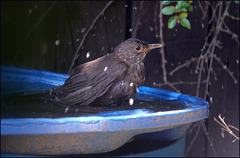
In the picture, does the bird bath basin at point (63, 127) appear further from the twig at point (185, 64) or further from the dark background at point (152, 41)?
the twig at point (185, 64)

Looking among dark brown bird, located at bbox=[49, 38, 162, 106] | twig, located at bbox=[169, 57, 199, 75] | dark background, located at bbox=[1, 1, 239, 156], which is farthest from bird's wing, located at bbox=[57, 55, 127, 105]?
twig, located at bbox=[169, 57, 199, 75]

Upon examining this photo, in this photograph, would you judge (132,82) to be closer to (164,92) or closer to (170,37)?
(164,92)

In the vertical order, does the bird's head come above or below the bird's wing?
above

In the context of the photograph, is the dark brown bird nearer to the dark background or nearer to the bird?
the bird

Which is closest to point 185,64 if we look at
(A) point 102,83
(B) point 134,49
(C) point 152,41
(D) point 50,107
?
(C) point 152,41

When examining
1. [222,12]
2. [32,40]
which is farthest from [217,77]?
[32,40]

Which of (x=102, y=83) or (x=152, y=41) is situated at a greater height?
(x=152, y=41)

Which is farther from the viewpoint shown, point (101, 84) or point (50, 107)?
point (101, 84)

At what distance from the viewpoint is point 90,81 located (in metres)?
1.75

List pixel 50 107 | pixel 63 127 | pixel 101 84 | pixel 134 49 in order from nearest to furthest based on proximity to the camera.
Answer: pixel 63 127
pixel 50 107
pixel 101 84
pixel 134 49

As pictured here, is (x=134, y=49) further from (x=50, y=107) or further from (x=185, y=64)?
(x=185, y=64)

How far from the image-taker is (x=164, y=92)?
2072 millimetres

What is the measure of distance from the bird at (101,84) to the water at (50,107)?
1.8 inches

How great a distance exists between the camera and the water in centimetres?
108
